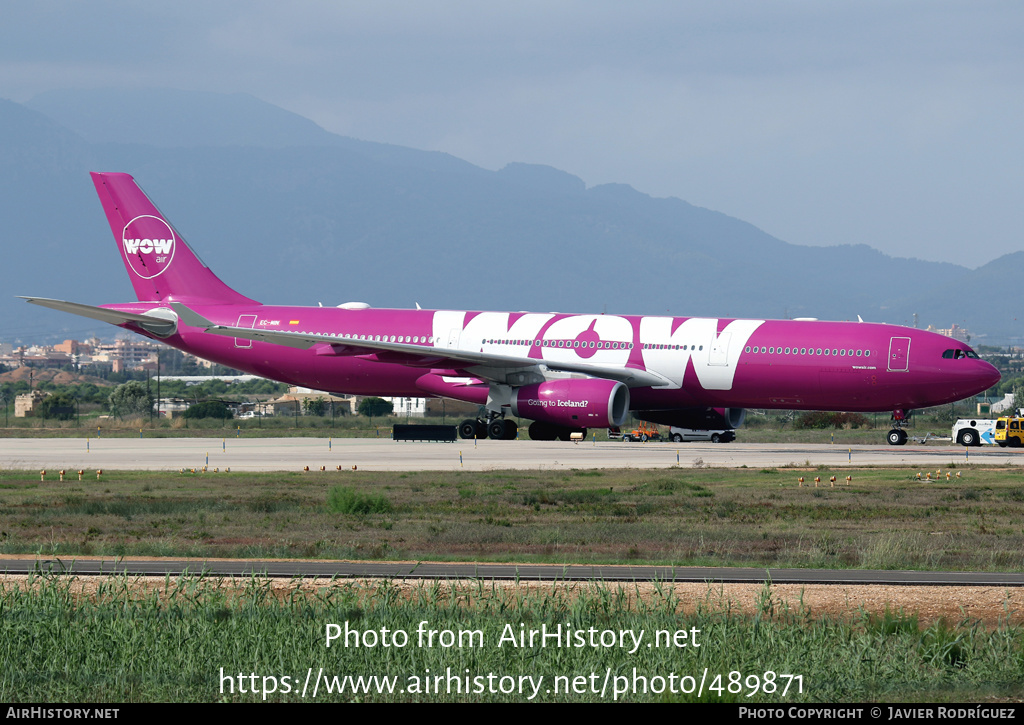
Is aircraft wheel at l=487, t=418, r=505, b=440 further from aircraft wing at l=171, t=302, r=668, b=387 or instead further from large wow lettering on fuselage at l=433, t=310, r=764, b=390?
large wow lettering on fuselage at l=433, t=310, r=764, b=390

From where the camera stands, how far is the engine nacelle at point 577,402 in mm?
41719

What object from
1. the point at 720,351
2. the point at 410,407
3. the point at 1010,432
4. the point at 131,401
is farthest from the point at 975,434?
the point at 131,401

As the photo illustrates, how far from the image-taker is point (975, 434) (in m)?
56.5

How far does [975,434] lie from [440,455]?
28.1 meters

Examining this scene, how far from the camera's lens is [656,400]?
44.6 meters

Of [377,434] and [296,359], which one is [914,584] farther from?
[377,434]

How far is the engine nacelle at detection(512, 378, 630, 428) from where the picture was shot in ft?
137

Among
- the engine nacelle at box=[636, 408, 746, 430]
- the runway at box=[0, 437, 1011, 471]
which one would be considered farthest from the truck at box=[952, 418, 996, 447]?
the engine nacelle at box=[636, 408, 746, 430]

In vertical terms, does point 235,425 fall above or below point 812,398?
below

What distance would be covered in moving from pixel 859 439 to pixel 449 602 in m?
46.5

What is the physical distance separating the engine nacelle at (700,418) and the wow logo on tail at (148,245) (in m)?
21.4

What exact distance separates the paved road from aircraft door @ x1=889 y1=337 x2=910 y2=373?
24529 mm

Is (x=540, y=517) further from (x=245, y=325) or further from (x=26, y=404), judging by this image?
(x=26, y=404)

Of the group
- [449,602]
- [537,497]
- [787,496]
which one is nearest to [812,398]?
[787,496]
